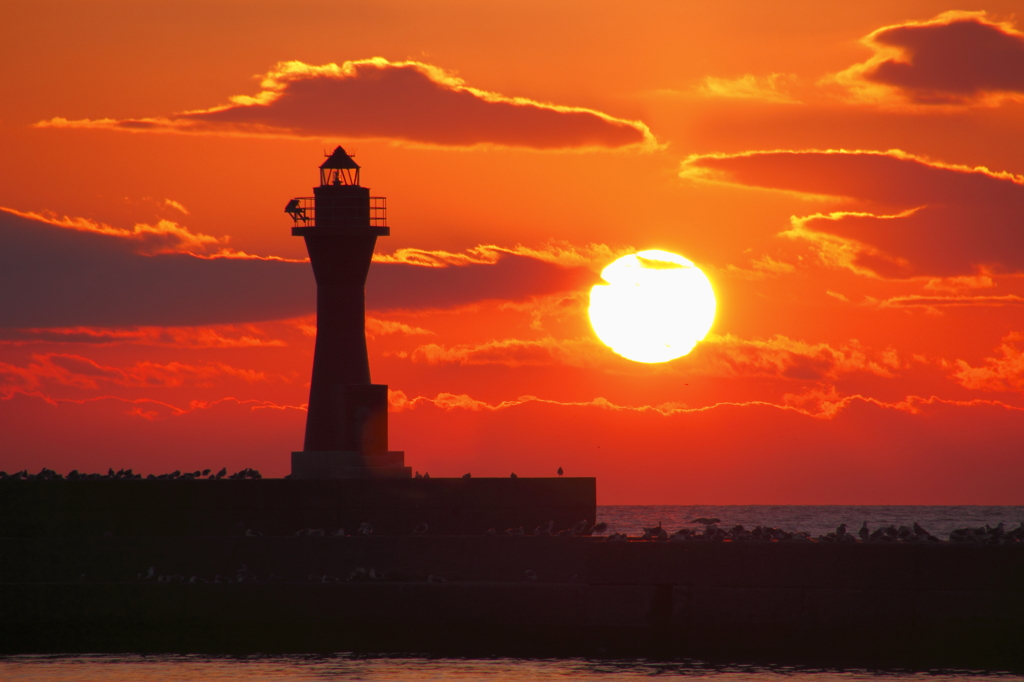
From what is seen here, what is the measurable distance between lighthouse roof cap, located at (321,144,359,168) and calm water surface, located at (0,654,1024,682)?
64.6 ft

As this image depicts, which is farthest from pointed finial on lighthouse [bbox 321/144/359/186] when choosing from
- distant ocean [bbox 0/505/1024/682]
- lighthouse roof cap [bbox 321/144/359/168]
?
distant ocean [bbox 0/505/1024/682]

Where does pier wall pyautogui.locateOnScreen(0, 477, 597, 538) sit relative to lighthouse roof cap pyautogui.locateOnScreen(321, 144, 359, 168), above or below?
below

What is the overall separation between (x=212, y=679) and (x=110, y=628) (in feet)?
15.8

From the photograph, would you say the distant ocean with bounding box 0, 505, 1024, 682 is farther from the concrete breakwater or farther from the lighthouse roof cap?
the lighthouse roof cap

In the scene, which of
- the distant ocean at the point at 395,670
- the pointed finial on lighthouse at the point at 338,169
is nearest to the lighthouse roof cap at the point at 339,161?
the pointed finial on lighthouse at the point at 338,169

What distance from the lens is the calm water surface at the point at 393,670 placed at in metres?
24.2

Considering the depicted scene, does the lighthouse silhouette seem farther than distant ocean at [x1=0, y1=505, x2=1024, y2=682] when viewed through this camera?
Yes

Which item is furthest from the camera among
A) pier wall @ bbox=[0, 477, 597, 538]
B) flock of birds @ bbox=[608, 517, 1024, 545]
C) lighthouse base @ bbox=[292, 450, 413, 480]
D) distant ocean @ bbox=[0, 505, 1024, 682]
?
lighthouse base @ bbox=[292, 450, 413, 480]

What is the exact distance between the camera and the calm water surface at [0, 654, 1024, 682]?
2419cm

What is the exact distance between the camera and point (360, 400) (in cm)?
3897

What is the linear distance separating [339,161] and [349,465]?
33.2ft

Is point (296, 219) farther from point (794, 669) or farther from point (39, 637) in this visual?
point (794, 669)

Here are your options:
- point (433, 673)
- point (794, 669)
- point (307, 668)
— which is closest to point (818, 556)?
point (794, 669)

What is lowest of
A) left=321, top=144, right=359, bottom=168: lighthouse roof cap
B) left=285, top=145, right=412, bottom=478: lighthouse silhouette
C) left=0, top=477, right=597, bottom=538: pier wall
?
left=0, top=477, right=597, bottom=538: pier wall
